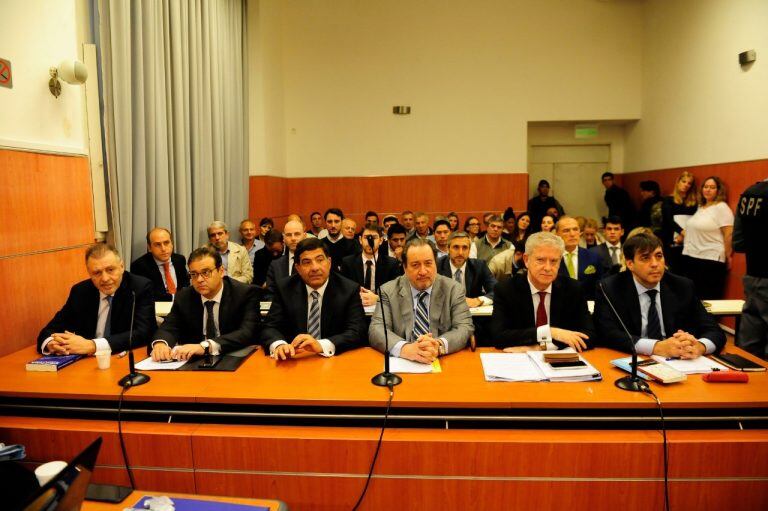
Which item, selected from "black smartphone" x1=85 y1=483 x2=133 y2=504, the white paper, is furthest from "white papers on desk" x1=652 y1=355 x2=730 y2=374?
"black smartphone" x1=85 y1=483 x2=133 y2=504

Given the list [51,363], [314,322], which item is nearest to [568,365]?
[314,322]

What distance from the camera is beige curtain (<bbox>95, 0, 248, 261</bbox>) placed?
4.04 metres

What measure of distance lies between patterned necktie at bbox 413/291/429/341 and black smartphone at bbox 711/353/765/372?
1433 millimetres

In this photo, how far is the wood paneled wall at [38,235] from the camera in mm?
2959

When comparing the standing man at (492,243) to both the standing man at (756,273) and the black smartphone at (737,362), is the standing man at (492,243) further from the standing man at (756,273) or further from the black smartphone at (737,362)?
the black smartphone at (737,362)

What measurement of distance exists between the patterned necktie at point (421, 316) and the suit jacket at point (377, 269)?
1614mm

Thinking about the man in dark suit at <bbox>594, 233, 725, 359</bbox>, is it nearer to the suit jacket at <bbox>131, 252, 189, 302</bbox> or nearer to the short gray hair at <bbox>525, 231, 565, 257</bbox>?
the short gray hair at <bbox>525, 231, 565, 257</bbox>

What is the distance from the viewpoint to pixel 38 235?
318cm

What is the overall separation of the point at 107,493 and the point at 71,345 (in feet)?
4.11

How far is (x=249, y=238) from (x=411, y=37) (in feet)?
16.3

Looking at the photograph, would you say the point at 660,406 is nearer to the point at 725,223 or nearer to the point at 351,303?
the point at 351,303

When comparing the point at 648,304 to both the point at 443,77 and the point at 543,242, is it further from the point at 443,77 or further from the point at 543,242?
the point at 443,77

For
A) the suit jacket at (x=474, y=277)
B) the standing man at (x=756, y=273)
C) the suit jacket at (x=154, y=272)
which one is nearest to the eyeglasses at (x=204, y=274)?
the suit jacket at (x=154, y=272)

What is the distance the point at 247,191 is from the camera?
718 centimetres
